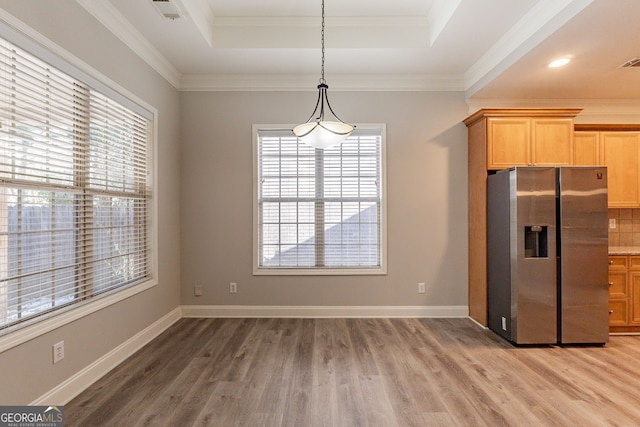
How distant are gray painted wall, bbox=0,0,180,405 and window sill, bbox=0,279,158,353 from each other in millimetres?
44

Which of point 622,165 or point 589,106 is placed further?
point 589,106

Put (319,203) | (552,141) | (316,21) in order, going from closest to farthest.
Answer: (316,21), (552,141), (319,203)

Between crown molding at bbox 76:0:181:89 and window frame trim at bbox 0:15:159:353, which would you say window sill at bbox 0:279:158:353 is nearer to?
window frame trim at bbox 0:15:159:353

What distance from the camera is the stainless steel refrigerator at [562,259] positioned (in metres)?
3.34

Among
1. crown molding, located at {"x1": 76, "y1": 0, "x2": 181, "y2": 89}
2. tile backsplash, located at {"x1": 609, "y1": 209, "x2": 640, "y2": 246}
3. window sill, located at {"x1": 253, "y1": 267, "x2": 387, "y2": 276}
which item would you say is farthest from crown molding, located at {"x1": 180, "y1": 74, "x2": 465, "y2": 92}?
tile backsplash, located at {"x1": 609, "y1": 209, "x2": 640, "y2": 246}

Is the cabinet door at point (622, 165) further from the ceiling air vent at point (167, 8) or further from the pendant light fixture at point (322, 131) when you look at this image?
the ceiling air vent at point (167, 8)

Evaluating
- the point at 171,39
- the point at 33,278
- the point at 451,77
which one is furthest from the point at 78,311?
the point at 451,77

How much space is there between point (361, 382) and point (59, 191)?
2.54 m

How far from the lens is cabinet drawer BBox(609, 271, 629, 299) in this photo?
12.1 ft

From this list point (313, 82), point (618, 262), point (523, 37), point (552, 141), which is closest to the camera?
point (523, 37)

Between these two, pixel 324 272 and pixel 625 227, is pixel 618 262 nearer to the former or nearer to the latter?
pixel 625 227

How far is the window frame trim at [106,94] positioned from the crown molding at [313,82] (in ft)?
2.89

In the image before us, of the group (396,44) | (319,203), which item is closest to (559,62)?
(396,44)

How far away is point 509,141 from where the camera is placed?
3.78m
